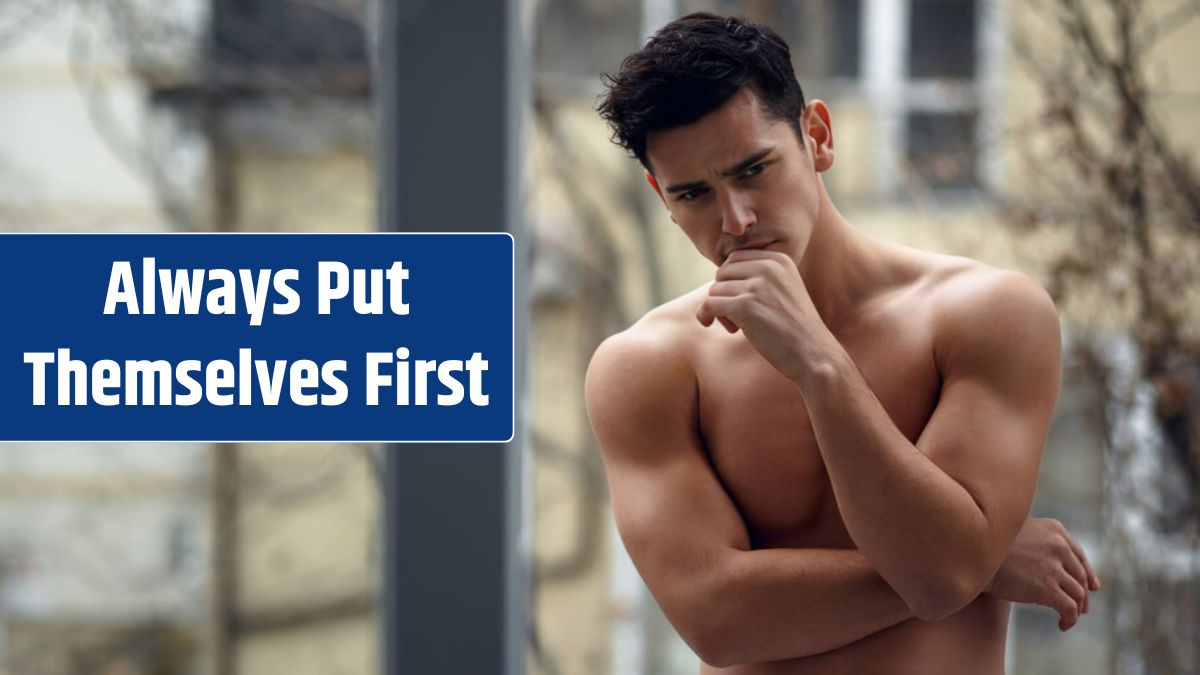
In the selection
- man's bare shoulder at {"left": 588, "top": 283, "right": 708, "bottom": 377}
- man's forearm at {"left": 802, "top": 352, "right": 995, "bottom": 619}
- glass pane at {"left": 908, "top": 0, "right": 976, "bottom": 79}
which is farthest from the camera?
glass pane at {"left": 908, "top": 0, "right": 976, "bottom": 79}

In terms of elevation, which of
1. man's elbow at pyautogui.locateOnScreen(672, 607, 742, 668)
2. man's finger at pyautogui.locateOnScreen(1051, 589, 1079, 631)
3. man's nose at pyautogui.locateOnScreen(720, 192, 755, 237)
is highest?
man's nose at pyautogui.locateOnScreen(720, 192, 755, 237)

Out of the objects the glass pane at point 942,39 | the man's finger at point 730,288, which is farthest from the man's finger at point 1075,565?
the glass pane at point 942,39

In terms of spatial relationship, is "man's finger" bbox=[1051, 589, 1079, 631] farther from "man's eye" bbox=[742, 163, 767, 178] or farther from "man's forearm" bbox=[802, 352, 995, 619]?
"man's eye" bbox=[742, 163, 767, 178]

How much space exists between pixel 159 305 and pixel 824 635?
2.52 ft

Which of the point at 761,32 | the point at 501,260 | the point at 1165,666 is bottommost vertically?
the point at 1165,666

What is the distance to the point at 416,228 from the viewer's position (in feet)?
4.54

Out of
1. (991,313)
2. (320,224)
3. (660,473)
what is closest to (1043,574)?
(991,313)

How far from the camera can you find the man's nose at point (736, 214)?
1.14m

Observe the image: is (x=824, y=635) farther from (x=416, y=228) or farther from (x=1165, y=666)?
(x=1165, y=666)

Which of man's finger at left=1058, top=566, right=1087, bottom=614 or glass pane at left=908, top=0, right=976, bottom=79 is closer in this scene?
man's finger at left=1058, top=566, right=1087, bottom=614

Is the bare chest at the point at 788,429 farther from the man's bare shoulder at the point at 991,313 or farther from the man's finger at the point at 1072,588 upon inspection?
the man's finger at the point at 1072,588

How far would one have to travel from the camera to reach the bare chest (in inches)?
48.3

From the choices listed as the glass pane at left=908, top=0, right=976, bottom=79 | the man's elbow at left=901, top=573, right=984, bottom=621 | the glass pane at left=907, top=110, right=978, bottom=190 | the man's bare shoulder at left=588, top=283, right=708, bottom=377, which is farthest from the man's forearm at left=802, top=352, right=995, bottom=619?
the glass pane at left=908, top=0, right=976, bottom=79

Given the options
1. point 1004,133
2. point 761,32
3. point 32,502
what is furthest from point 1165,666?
point 32,502
